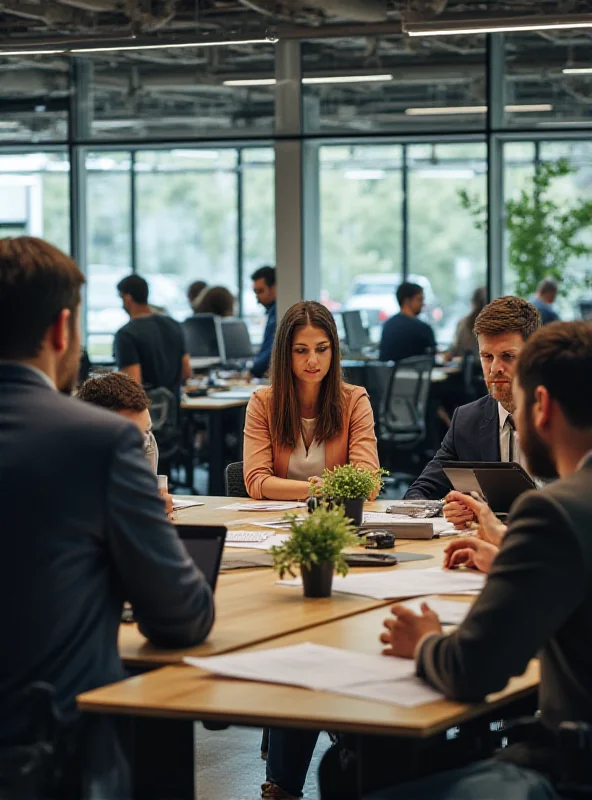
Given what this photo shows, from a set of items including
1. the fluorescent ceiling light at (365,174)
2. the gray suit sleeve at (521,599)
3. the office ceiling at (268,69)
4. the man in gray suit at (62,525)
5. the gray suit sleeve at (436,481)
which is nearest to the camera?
the gray suit sleeve at (521,599)

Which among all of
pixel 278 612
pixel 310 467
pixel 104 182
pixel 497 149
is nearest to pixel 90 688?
pixel 278 612

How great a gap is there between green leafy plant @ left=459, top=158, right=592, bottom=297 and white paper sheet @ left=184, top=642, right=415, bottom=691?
11.6 m

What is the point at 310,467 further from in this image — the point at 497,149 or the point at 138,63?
the point at 138,63

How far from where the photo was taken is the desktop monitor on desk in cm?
1097

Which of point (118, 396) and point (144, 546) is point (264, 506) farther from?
point (144, 546)

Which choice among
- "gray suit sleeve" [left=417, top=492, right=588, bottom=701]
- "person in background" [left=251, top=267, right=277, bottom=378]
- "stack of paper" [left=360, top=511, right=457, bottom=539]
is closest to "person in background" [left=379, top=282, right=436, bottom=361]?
"person in background" [left=251, top=267, right=277, bottom=378]

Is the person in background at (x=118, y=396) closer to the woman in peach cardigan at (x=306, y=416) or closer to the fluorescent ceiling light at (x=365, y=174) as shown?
the woman in peach cardigan at (x=306, y=416)

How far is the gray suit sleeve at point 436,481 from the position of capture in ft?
14.5

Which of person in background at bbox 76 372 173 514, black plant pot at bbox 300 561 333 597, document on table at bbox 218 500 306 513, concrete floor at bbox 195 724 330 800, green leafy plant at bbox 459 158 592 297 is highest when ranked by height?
green leafy plant at bbox 459 158 592 297

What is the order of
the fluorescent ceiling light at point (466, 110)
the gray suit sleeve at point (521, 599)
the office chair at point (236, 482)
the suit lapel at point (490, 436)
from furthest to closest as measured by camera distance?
the fluorescent ceiling light at point (466, 110) → the office chair at point (236, 482) → the suit lapel at point (490, 436) → the gray suit sleeve at point (521, 599)

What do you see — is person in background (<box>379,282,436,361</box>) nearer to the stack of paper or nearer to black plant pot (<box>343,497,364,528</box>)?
the stack of paper

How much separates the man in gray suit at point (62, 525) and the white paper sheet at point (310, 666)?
0.17 meters

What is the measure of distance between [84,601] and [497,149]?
1009cm

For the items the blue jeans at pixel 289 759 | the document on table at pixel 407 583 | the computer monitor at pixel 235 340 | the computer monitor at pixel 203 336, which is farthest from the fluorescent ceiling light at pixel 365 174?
the document on table at pixel 407 583
